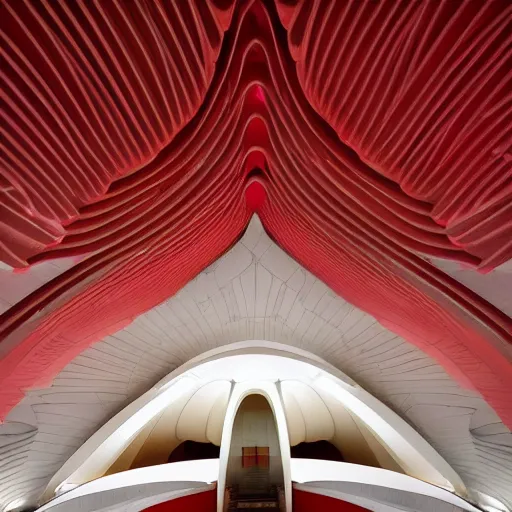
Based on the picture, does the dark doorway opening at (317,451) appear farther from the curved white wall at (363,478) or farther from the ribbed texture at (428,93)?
the ribbed texture at (428,93)

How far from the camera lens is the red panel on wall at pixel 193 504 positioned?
5.75 meters

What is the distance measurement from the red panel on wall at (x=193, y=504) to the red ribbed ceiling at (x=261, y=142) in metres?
3.89

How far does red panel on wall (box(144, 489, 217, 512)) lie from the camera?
5746 millimetres

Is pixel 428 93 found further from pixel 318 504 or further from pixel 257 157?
pixel 318 504

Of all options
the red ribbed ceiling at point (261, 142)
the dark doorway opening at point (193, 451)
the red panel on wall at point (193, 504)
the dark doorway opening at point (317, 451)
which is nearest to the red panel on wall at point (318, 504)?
the red panel on wall at point (193, 504)

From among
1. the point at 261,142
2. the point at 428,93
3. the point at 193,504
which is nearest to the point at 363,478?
the point at 193,504

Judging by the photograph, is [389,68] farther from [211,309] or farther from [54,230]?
[211,309]

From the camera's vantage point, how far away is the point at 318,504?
6035mm

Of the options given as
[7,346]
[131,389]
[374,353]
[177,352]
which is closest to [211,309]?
[177,352]

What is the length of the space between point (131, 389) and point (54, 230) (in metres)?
3.35

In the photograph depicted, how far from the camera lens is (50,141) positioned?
1.48 m

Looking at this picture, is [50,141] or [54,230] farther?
[54,230]

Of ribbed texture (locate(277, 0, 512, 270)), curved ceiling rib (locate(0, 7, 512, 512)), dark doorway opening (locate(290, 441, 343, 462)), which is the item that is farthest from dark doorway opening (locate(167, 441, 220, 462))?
ribbed texture (locate(277, 0, 512, 270))

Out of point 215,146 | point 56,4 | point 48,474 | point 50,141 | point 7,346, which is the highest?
point 215,146
